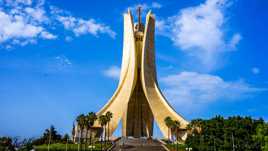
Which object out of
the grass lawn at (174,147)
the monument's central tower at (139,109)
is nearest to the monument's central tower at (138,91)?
the monument's central tower at (139,109)

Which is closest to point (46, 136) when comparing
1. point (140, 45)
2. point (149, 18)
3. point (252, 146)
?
point (140, 45)

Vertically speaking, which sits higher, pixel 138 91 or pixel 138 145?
pixel 138 91

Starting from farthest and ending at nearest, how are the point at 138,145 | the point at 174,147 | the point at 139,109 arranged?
the point at 139,109
the point at 138,145
the point at 174,147

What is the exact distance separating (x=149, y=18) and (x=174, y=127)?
45.3 feet

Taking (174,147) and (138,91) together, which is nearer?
(174,147)

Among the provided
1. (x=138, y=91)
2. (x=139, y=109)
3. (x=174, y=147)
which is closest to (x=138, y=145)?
(x=174, y=147)

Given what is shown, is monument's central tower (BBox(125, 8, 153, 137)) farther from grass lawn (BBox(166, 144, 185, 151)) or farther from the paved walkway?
grass lawn (BBox(166, 144, 185, 151))

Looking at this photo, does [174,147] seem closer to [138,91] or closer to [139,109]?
[139,109]

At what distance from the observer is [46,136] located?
4466cm

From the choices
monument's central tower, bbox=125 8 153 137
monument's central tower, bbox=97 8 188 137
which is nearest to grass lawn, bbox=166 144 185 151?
monument's central tower, bbox=97 8 188 137

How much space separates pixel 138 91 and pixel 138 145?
10493 millimetres

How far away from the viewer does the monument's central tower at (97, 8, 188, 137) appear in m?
42.2

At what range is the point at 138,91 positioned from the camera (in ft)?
153

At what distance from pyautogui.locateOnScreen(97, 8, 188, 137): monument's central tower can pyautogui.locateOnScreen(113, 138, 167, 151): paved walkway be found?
2.81 metres
